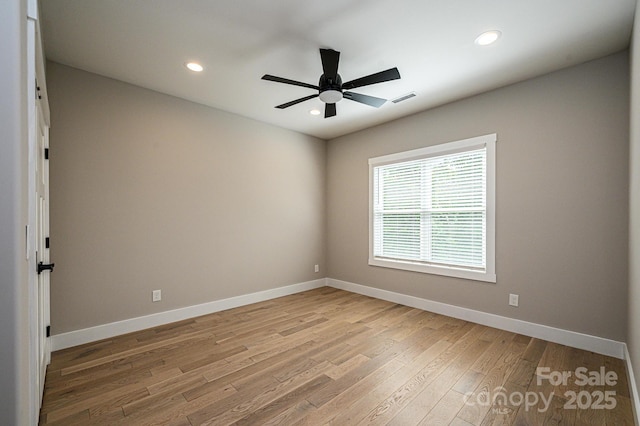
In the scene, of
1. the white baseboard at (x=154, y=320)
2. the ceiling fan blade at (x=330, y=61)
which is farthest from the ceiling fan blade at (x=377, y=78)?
the white baseboard at (x=154, y=320)

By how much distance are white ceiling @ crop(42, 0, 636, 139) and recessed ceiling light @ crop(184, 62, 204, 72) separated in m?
0.05

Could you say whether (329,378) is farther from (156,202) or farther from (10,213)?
(156,202)

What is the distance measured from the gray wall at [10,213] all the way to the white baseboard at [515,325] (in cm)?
388

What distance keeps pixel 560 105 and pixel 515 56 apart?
0.76m

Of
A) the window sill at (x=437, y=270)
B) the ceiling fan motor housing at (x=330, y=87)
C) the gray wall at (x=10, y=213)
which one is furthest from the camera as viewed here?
the window sill at (x=437, y=270)

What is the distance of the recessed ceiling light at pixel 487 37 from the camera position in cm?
229

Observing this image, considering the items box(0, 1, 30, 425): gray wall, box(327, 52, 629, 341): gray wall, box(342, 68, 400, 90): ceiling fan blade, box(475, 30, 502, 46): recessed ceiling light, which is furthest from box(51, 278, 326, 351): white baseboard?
box(475, 30, 502, 46): recessed ceiling light

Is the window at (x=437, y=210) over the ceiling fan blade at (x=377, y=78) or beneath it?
beneath

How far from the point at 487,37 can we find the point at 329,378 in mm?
3136

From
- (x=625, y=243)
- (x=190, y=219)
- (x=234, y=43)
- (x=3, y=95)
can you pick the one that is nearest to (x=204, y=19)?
(x=234, y=43)

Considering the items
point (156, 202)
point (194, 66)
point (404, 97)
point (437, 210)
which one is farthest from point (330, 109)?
point (156, 202)

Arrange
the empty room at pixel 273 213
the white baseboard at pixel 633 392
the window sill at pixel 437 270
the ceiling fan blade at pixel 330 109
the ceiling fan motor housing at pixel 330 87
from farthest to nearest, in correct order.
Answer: the window sill at pixel 437 270 < the ceiling fan blade at pixel 330 109 < the ceiling fan motor housing at pixel 330 87 < the empty room at pixel 273 213 < the white baseboard at pixel 633 392

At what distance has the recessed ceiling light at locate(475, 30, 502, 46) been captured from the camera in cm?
229

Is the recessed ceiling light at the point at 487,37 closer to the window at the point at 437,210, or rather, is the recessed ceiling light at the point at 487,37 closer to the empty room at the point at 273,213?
the empty room at the point at 273,213
